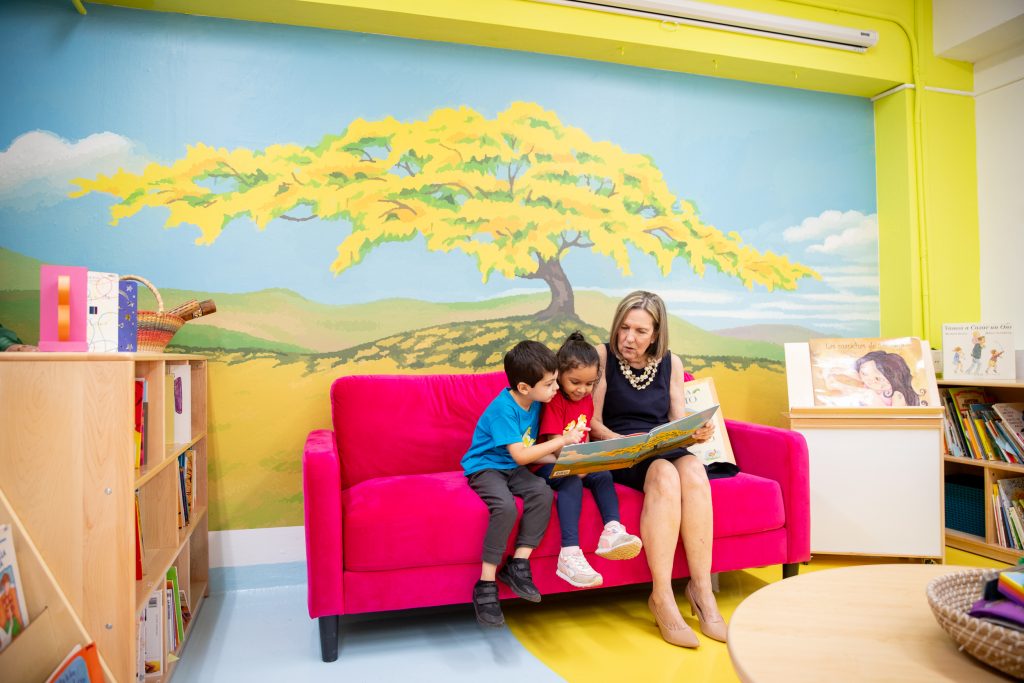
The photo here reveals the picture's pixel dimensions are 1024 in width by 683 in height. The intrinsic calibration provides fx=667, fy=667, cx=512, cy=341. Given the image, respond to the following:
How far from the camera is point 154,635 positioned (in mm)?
1876

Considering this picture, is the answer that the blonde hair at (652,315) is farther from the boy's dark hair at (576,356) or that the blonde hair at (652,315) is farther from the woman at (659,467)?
the boy's dark hair at (576,356)

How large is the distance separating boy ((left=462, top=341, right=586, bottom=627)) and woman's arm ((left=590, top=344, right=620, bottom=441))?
9.9 inches

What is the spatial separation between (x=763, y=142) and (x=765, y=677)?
3.09 meters

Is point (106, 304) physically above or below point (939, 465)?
above

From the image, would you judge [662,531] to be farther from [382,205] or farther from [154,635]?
[382,205]

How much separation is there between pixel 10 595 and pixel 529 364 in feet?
4.77

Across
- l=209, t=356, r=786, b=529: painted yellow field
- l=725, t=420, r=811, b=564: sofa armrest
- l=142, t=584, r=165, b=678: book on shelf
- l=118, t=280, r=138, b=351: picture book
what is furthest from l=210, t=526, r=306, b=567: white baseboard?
l=725, t=420, r=811, b=564: sofa armrest

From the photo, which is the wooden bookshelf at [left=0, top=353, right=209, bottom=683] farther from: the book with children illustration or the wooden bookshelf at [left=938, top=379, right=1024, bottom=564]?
the wooden bookshelf at [left=938, top=379, right=1024, bottom=564]

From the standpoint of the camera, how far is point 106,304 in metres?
1.80

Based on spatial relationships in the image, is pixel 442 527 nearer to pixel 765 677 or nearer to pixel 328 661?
pixel 328 661

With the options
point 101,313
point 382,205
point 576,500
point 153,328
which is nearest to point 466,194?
point 382,205

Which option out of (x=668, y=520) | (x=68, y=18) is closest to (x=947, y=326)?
(x=668, y=520)

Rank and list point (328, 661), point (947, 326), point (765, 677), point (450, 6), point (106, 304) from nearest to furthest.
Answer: point (765, 677), point (106, 304), point (328, 661), point (450, 6), point (947, 326)

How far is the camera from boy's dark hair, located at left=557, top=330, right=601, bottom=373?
229 centimetres
